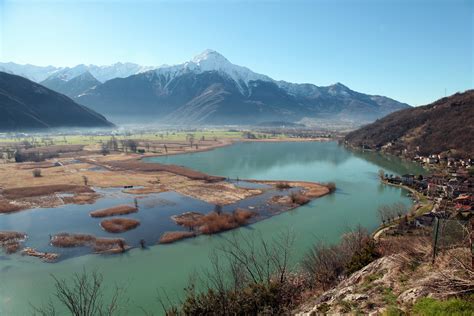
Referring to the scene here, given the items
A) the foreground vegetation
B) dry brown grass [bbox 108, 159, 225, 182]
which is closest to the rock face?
the foreground vegetation

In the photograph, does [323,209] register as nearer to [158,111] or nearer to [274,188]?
[274,188]

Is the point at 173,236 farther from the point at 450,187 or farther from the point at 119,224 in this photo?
the point at 450,187

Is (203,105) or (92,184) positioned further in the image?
(203,105)

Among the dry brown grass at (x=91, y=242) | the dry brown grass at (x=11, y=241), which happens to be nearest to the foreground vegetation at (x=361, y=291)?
the dry brown grass at (x=91, y=242)

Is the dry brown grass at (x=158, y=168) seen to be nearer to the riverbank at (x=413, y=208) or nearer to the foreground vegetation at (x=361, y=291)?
the riverbank at (x=413, y=208)

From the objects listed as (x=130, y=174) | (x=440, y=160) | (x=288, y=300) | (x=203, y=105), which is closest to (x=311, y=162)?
(x=440, y=160)

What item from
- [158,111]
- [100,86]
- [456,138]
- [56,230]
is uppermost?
[100,86]

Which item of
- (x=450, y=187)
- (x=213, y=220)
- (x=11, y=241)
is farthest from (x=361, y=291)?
(x=450, y=187)
